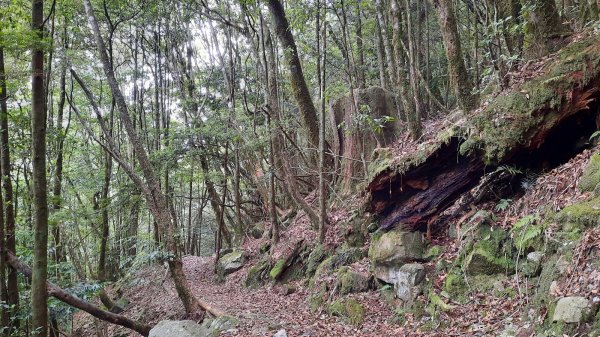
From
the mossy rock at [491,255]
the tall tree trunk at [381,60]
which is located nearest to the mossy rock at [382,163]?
the mossy rock at [491,255]

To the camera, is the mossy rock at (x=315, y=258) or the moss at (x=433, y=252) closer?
the moss at (x=433, y=252)

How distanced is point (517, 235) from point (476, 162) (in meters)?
1.41

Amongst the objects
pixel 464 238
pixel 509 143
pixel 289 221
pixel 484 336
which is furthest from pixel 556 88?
pixel 289 221

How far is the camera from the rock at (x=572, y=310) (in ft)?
10.5

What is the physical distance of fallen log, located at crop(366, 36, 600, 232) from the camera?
199 inches

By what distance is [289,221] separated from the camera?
12719 millimetres

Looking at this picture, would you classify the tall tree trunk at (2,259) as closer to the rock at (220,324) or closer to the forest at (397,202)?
the forest at (397,202)

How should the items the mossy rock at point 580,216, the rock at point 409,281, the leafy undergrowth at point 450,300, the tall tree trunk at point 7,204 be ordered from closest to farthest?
the leafy undergrowth at point 450,300
the mossy rock at point 580,216
the rock at point 409,281
the tall tree trunk at point 7,204

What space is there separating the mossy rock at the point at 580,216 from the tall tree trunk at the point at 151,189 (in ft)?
22.7

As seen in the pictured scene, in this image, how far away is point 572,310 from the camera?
331 cm

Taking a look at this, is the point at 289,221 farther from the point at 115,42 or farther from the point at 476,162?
the point at 115,42

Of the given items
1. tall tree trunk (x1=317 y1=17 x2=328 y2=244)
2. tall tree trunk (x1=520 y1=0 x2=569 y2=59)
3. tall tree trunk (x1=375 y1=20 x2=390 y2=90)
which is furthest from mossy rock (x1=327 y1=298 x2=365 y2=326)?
tall tree trunk (x1=375 y1=20 x2=390 y2=90)

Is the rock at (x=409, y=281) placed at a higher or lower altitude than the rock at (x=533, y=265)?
lower

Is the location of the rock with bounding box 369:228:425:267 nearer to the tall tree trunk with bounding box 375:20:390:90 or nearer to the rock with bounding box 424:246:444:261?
the rock with bounding box 424:246:444:261
